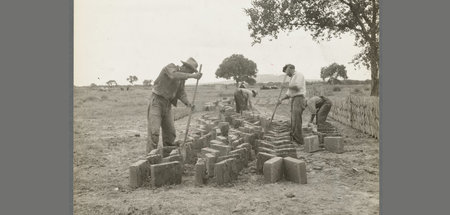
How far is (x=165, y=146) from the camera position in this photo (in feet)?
24.9

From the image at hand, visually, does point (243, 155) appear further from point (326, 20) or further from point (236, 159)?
point (326, 20)

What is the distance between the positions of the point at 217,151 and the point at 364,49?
3.27m

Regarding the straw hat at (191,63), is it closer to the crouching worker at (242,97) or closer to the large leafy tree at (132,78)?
the large leafy tree at (132,78)

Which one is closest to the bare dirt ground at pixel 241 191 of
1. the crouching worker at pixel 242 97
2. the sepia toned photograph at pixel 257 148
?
the sepia toned photograph at pixel 257 148

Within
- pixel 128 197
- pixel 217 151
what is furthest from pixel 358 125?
pixel 128 197

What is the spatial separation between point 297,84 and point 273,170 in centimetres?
353

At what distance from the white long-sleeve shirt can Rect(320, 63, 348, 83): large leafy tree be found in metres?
1.01

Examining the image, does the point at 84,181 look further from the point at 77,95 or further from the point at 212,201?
the point at 212,201

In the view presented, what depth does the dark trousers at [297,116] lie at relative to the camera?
358 inches

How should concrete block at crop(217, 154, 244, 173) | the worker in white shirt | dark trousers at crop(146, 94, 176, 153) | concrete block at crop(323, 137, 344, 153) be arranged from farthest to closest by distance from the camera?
1. the worker in white shirt
2. concrete block at crop(323, 137, 344, 153)
3. dark trousers at crop(146, 94, 176, 153)
4. concrete block at crop(217, 154, 244, 173)

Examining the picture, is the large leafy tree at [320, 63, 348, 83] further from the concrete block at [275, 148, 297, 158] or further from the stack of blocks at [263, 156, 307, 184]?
the stack of blocks at [263, 156, 307, 184]

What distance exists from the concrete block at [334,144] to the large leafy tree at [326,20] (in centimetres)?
175

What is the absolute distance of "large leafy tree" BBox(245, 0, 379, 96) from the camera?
257 inches

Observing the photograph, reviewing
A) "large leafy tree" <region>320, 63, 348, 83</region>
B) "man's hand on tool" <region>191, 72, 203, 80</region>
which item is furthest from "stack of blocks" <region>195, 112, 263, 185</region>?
"large leafy tree" <region>320, 63, 348, 83</region>
